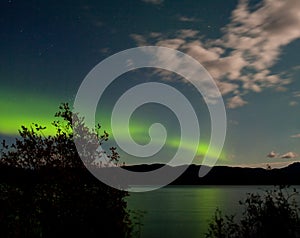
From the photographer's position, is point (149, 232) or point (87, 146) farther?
point (149, 232)

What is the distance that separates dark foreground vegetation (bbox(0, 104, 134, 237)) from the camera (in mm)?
16578

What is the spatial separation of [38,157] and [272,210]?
1232 cm

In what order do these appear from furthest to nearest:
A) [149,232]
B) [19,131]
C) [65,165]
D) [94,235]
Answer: [149,232] < [19,131] < [65,165] < [94,235]

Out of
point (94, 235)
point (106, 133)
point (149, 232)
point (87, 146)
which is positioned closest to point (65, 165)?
point (87, 146)

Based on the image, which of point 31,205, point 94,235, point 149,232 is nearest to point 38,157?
point 31,205

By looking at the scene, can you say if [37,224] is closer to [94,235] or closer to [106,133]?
[94,235]

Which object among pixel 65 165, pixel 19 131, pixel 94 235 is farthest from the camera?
pixel 19 131

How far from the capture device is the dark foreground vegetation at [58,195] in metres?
16.6

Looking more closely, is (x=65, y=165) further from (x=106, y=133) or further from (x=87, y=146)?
(x=106, y=133)

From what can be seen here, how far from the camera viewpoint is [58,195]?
17.5 metres

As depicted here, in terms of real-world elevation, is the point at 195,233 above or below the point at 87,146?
below

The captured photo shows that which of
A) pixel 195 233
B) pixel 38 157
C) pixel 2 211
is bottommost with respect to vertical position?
pixel 195 233

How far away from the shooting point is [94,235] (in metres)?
16.1

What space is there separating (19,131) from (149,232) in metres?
53.5
